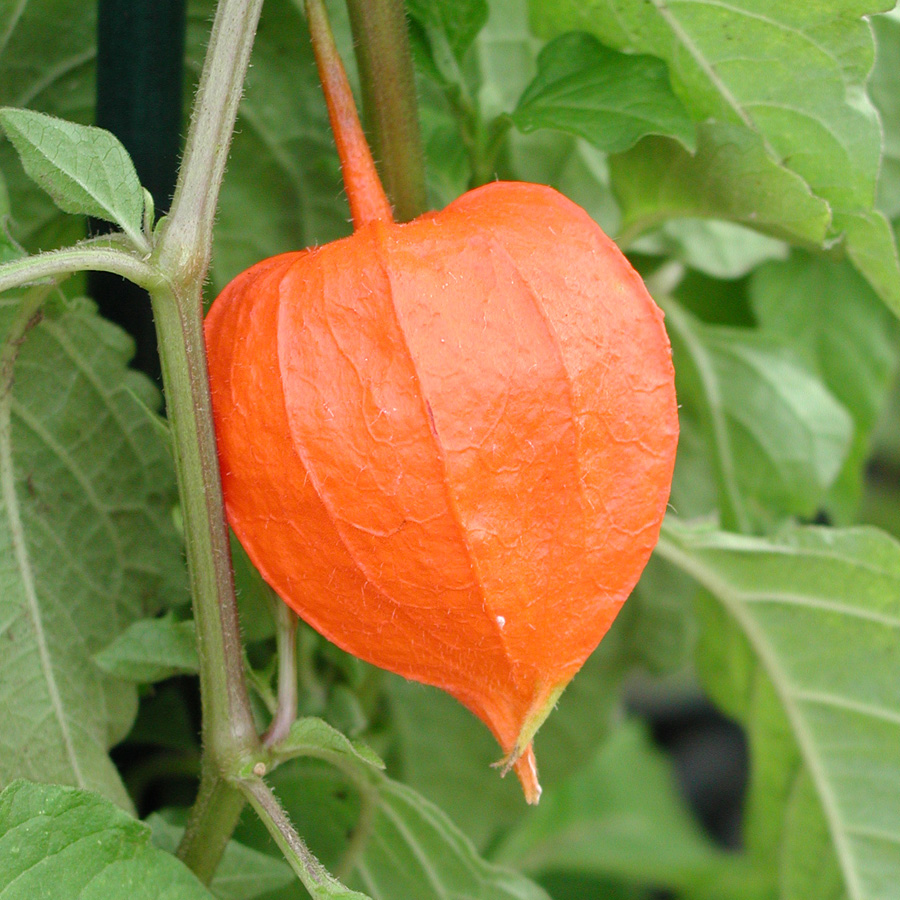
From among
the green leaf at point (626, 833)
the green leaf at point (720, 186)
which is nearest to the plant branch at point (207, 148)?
the green leaf at point (720, 186)

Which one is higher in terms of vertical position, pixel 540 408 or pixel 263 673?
pixel 540 408

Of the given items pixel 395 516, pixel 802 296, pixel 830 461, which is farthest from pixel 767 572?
pixel 395 516

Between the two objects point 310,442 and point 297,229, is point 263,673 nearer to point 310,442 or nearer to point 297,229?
point 310,442

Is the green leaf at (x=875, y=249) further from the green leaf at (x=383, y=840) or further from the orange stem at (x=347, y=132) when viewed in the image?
the green leaf at (x=383, y=840)

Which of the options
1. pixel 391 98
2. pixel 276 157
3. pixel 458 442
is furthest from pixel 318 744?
pixel 276 157

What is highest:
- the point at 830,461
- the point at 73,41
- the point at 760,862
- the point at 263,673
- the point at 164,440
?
the point at 73,41

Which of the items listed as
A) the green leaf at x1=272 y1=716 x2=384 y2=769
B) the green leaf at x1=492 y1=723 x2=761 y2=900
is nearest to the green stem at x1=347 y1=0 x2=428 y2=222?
the green leaf at x1=272 y1=716 x2=384 y2=769
